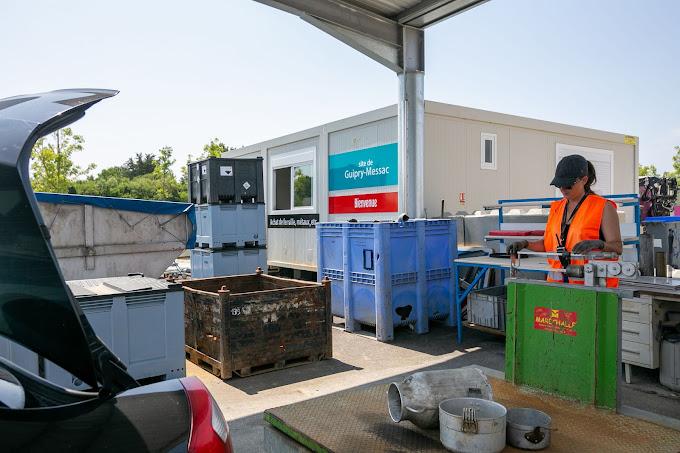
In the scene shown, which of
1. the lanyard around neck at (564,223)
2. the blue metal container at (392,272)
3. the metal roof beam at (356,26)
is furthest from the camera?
the metal roof beam at (356,26)

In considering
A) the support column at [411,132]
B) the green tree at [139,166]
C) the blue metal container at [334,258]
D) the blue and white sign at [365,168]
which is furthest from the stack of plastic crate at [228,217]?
the green tree at [139,166]

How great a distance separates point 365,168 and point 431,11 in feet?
10.9

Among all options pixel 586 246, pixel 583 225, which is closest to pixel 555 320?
pixel 586 246

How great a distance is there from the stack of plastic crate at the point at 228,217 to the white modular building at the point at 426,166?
5.37ft

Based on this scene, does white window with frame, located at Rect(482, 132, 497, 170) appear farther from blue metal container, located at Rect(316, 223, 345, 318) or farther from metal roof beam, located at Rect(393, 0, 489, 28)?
blue metal container, located at Rect(316, 223, 345, 318)

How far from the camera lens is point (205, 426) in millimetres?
1899

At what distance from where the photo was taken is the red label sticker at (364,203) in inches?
389

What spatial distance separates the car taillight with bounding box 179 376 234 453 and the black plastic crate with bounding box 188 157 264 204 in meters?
8.88

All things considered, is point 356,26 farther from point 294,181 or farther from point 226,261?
point 226,261

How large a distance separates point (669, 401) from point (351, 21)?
7.16 metres

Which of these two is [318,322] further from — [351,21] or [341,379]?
[351,21]

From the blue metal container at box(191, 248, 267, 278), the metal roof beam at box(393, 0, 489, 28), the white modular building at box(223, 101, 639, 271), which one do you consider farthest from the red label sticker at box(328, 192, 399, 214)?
the metal roof beam at box(393, 0, 489, 28)

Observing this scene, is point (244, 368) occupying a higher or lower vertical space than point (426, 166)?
lower

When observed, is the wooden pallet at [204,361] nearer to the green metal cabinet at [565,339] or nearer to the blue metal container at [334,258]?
the blue metal container at [334,258]
